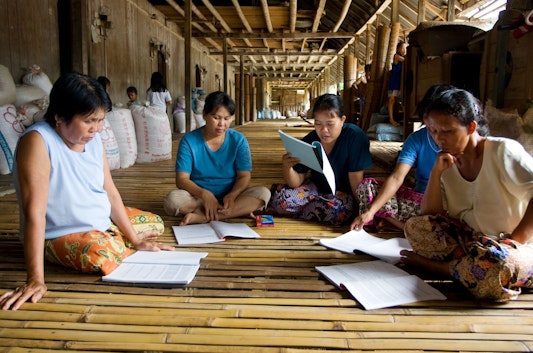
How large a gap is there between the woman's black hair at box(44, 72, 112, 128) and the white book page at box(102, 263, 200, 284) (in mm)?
568

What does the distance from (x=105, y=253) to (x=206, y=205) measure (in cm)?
83

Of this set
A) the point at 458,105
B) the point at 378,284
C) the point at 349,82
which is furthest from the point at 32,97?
the point at 349,82

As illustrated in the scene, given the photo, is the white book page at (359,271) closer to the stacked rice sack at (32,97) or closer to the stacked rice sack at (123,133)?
the stacked rice sack at (123,133)

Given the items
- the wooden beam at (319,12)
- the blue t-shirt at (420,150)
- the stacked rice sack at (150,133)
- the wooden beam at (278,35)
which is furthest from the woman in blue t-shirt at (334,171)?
the wooden beam at (278,35)

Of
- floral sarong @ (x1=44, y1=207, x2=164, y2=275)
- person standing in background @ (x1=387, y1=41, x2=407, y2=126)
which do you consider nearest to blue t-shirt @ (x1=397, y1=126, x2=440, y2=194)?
floral sarong @ (x1=44, y1=207, x2=164, y2=275)

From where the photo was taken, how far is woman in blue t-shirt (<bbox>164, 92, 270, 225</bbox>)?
2.45m

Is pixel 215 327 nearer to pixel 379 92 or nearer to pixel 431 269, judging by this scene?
pixel 431 269

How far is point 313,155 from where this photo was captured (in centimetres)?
210

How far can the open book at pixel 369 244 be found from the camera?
1.88 metres

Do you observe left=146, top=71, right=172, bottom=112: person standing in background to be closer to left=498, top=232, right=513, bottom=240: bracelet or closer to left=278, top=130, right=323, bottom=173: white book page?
left=278, top=130, right=323, bottom=173: white book page

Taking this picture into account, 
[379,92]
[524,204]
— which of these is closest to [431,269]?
[524,204]

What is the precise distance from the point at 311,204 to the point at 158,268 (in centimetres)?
112

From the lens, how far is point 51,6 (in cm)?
525

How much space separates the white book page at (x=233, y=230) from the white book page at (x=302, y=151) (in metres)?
0.45
